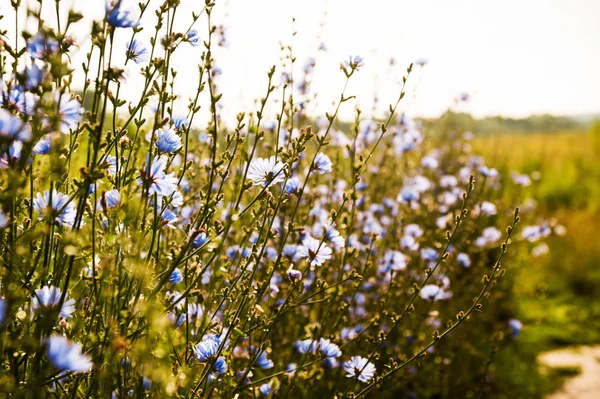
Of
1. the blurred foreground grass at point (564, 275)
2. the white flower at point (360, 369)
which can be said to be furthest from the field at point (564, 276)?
the white flower at point (360, 369)

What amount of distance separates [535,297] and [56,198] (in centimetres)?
574

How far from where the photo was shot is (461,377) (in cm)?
340

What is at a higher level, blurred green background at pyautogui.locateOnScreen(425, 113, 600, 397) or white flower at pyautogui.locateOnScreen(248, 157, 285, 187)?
blurred green background at pyautogui.locateOnScreen(425, 113, 600, 397)

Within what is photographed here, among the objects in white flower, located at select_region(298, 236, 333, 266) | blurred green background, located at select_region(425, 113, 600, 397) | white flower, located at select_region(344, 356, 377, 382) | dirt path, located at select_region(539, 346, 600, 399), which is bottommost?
white flower, located at select_region(344, 356, 377, 382)

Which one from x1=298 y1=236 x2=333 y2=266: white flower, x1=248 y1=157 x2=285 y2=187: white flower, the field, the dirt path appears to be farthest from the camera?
the field

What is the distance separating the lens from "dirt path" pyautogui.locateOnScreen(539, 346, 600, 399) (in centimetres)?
411

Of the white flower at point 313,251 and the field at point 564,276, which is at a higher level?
the field at point 564,276

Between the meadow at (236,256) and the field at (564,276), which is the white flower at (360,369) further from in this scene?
the field at (564,276)

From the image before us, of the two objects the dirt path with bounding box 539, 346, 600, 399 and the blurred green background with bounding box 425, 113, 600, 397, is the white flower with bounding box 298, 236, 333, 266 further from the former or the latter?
the dirt path with bounding box 539, 346, 600, 399

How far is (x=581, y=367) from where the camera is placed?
4559 millimetres

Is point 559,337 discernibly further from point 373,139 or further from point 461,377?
point 373,139

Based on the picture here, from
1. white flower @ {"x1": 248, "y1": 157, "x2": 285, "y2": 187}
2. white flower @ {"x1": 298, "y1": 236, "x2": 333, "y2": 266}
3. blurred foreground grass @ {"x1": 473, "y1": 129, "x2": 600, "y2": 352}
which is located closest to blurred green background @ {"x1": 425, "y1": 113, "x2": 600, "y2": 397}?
blurred foreground grass @ {"x1": 473, "y1": 129, "x2": 600, "y2": 352}

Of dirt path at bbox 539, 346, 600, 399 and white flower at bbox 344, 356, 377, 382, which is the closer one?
white flower at bbox 344, 356, 377, 382

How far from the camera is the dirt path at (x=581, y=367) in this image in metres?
4.11
